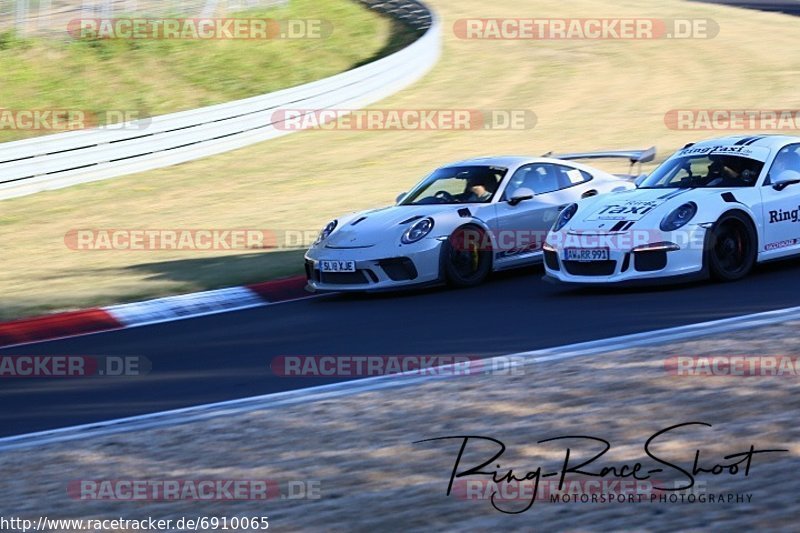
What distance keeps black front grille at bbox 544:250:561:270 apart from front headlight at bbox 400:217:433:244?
3.53 ft

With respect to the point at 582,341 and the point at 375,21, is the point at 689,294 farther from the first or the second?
the point at 375,21

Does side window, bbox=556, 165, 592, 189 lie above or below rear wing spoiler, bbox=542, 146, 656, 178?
below

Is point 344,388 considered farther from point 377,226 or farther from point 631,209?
point 377,226

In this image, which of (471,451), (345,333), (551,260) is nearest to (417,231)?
(551,260)

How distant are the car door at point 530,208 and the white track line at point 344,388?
10.6 ft

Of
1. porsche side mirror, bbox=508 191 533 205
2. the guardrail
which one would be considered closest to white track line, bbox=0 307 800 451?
porsche side mirror, bbox=508 191 533 205

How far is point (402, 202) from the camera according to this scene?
12.7 meters

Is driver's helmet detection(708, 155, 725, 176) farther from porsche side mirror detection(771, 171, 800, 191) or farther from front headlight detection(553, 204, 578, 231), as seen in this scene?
front headlight detection(553, 204, 578, 231)

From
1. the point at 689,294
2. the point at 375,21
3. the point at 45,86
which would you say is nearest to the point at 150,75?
the point at 45,86

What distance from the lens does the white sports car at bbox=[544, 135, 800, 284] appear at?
1059 centimetres

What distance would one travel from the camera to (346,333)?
10062mm

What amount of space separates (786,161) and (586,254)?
2135 millimetres

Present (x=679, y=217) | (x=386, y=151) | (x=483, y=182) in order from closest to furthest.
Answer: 1. (x=679, y=217)
2. (x=483, y=182)
3. (x=386, y=151)

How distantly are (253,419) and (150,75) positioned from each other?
19.8 m
